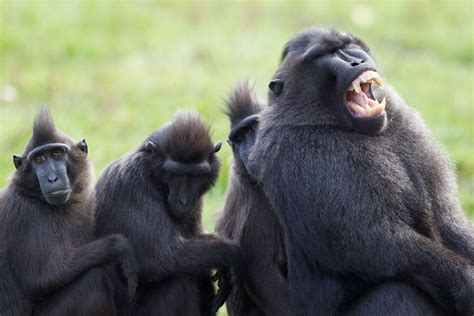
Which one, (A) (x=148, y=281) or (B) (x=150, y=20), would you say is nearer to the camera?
(A) (x=148, y=281)

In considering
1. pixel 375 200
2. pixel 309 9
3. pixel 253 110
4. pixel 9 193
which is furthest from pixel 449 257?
pixel 309 9

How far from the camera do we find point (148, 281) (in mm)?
7594

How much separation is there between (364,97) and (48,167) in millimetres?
2205

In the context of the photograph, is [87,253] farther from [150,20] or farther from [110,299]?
[150,20]

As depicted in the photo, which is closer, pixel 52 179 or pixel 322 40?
pixel 322 40

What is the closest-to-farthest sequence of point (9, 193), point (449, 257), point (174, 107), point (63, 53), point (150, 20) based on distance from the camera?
point (449, 257), point (9, 193), point (174, 107), point (63, 53), point (150, 20)

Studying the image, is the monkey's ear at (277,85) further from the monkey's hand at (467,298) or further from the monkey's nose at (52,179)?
the monkey's hand at (467,298)

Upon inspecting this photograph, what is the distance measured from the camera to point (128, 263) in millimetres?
7340

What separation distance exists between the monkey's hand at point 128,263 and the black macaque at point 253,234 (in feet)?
2.68

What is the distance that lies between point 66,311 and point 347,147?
7.06 ft

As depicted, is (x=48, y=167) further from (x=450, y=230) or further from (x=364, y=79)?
(x=450, y=230)

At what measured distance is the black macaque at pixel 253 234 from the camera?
758 cm

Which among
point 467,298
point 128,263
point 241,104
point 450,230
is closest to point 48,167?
point 128,263

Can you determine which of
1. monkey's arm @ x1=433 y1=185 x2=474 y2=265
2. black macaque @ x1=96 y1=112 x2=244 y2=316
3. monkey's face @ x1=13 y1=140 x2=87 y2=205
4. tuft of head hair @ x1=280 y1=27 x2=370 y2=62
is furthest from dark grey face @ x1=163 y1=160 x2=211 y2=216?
monkey's arm @ x1=433 y1=185 x2=474 y2=265
